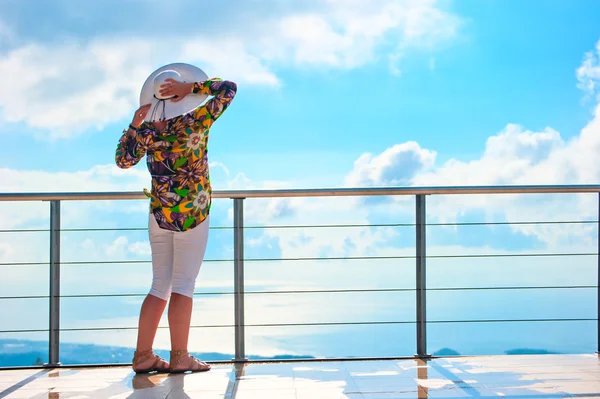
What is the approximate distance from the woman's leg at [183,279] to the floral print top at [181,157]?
0.05 meters

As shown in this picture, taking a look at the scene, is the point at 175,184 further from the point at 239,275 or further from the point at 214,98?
the point at 239,275

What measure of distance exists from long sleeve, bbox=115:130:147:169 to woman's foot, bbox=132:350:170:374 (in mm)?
873

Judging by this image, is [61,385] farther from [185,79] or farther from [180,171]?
[185,79]

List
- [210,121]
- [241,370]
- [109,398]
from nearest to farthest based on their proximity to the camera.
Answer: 1. [109,398]
2. [210,121]
3. [241,370]

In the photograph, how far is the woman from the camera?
297 cm

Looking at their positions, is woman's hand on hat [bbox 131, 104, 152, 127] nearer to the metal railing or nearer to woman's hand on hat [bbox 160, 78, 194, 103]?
woman's hand on hat [bbox 160, 78, 194, 103]

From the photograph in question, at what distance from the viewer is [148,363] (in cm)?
316

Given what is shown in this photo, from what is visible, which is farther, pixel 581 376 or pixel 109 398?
pixel 581 376

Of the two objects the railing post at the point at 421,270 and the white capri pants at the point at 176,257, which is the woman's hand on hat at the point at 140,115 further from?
the railing post at the point at 421,270

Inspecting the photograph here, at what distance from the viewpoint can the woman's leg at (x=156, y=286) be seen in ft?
10.2

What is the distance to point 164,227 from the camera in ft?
10.1

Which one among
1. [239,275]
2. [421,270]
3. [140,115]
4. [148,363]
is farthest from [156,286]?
[421,270]

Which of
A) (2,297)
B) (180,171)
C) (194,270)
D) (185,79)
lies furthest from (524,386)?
(2,297)

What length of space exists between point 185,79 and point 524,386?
1.97 meters
